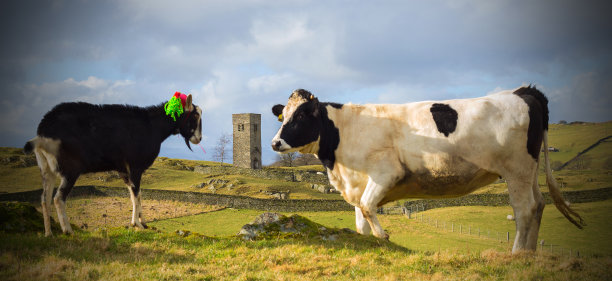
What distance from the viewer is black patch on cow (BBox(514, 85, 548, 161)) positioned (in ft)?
16.1

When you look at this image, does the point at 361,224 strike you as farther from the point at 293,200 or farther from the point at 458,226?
the point at 293,200

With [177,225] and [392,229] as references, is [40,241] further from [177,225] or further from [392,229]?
[392,229]

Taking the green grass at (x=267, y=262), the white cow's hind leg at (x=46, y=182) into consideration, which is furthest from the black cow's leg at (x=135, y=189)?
the white cow's hind leg at (x=46, y=182)

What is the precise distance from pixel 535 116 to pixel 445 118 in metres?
1.13

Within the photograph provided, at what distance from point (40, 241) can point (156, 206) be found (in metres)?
33.5

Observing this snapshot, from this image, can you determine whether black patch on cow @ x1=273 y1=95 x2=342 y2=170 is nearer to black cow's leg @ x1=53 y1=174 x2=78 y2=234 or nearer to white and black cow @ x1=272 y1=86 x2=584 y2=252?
white and black cow @ x1=272 y1=86 x2=584 y2=252

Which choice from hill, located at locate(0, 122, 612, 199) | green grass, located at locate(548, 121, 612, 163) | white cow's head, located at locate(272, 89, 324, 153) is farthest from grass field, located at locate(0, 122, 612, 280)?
green grass, located at locate(548, 121, 612, 163)

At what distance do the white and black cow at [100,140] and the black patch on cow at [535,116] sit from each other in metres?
5.49

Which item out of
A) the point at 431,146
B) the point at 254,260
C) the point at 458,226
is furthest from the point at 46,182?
the point at 458,226

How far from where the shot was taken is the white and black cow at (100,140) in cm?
616

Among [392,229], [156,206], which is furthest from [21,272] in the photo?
[156,206]

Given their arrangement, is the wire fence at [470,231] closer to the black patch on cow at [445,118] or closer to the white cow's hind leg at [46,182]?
the black patch on cow at [445,118]

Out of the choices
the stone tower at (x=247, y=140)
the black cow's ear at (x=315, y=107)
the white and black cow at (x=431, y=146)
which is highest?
the stone tower at (x=247, y=140)

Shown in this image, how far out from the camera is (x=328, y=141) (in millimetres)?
5676
